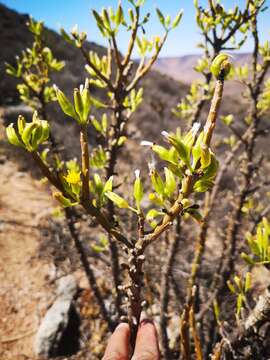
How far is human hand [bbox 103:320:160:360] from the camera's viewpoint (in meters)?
1.14

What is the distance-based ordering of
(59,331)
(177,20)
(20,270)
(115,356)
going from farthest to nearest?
(20,270) < (59,331) < (177,20) < (115,356)

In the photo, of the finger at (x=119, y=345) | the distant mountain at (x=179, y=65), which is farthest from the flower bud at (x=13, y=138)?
the distant mountain at (x=179, y=65)

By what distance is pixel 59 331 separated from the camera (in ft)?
13.1

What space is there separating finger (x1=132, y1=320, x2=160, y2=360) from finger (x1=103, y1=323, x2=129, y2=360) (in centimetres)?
5

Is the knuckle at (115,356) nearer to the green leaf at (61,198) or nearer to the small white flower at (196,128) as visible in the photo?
the green leaf at (61,198)

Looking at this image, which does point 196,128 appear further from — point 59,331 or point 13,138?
point 59,331

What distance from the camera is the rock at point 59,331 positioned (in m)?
3.88

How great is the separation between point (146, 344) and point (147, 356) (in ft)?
0.21

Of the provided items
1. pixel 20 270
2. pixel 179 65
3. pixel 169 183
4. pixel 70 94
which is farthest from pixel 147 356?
pixel 179 65

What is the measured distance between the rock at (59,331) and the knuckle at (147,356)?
3.22 m

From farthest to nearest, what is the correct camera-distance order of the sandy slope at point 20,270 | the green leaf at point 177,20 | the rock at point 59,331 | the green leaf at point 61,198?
1. the sandy slope at point 20,270
2. the rock at point 59,331
3. the green leaf at point 177,20
4. the green leaf at point 61,198

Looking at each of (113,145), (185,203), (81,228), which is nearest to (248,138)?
(113,145)

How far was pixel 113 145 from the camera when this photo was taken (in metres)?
2.35

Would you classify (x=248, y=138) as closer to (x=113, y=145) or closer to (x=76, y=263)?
(x=113, y=145)
